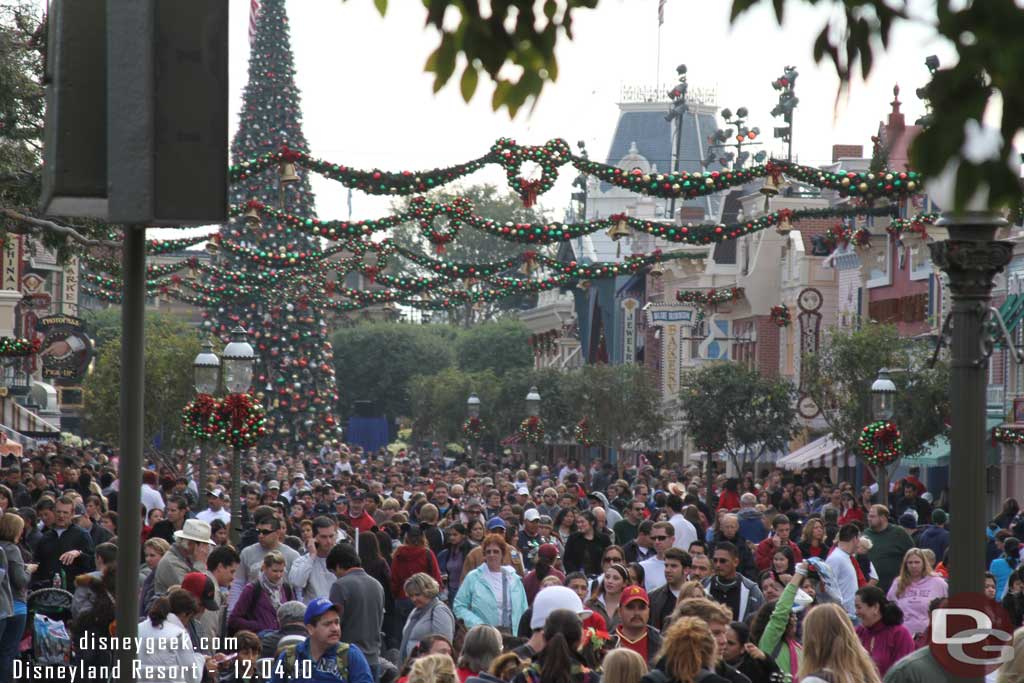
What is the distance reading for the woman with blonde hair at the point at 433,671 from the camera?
8508 mm

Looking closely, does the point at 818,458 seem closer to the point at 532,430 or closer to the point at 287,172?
the point at 532,430

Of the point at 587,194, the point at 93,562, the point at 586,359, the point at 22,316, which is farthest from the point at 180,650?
the point at 587,194

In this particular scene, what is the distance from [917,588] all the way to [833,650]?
502 cm

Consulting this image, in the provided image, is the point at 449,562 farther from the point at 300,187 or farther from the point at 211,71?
the point at 300,187

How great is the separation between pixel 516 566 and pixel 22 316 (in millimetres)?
49313

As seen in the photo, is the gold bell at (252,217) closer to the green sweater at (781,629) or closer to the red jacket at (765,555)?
the red jacket at (765,555)

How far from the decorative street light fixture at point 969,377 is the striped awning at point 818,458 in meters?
39.0

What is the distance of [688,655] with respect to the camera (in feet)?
26.2

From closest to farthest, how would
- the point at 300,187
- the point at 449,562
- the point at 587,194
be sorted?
the point at 449,562 < the point at 300,187 < the point at 587,194

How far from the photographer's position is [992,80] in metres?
3.04

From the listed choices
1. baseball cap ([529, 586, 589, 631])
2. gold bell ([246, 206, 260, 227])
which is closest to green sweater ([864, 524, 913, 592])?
baseball cap ([529, 586, 589, 631])

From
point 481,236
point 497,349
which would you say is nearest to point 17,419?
point 497,349

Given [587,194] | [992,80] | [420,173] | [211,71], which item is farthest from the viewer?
[587,194]

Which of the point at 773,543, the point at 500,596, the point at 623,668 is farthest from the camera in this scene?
the point at 773,543
